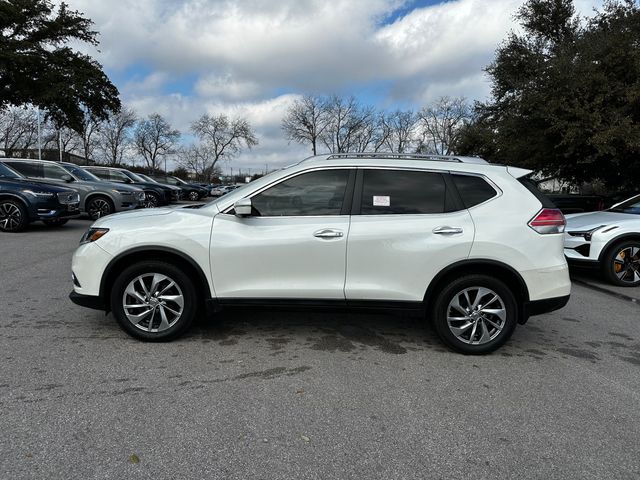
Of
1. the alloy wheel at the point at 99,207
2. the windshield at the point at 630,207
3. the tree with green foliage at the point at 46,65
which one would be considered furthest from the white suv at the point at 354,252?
the tree with green foliage at the point at 46,65

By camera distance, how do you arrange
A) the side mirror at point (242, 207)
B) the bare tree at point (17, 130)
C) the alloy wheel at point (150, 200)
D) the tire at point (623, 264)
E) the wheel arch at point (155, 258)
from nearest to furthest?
the side mirror at point (242, 207) < the wheel arch at point (155, 258) < the tire at point (623, 264) < the alloy wheel at point (150, 200) < the bare tree at point (17, 130)

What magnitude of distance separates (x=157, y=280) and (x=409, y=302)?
2.26 m

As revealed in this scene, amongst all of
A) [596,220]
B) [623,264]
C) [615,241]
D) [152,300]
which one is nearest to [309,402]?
[152,300]

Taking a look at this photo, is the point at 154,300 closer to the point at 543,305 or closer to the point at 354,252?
the point at 354,252

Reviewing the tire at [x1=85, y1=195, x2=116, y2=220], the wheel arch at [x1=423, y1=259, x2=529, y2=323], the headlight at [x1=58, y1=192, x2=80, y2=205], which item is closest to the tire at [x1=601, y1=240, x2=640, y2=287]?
Answer: the wheel arch at [x1=423, y1=259, x2=529, y2=323]

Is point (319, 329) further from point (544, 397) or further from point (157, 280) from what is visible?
point (544, 397)

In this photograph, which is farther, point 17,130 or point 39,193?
point 17,130

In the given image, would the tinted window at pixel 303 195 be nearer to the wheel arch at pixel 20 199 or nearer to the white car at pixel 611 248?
the white car at pixel 611 248

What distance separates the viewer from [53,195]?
1071cm

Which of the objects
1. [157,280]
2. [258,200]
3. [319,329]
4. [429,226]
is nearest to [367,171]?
[429,226]

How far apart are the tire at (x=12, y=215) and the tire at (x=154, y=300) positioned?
27.1 ft

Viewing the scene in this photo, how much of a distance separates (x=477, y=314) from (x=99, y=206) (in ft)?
40.7

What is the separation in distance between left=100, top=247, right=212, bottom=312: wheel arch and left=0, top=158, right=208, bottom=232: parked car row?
809cm

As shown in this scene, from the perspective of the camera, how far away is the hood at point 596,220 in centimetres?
725
